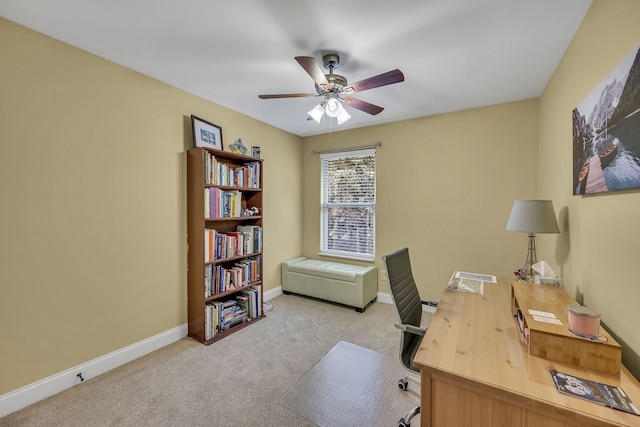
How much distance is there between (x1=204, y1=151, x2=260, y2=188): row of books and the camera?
8.65ft

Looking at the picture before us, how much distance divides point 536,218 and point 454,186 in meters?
1.43

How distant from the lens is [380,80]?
180 cm

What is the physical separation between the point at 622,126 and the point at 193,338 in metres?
3.41

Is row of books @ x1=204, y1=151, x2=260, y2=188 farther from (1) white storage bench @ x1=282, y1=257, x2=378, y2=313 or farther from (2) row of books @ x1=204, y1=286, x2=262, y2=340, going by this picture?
(1) white storage bench @ x1=282, y1=257, x2=378, y2=313

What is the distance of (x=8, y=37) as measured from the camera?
1675 mm

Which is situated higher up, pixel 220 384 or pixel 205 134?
pixel 205 134

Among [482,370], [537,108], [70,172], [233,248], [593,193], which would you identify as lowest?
[482,370]

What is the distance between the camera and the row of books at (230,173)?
264 cm

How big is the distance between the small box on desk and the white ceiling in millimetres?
1671

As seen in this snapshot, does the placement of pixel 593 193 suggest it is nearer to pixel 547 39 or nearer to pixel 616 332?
pixel 616 332

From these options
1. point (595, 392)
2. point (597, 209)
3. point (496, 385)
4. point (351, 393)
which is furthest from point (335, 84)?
point (351, 393)

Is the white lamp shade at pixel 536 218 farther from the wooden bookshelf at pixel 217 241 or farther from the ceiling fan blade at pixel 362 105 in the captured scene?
the wooden bookshelf at pixel 217 241

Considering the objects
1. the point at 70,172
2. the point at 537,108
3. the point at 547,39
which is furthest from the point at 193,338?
the point at 537,108

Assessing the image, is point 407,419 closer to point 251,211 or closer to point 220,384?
point 220,384
